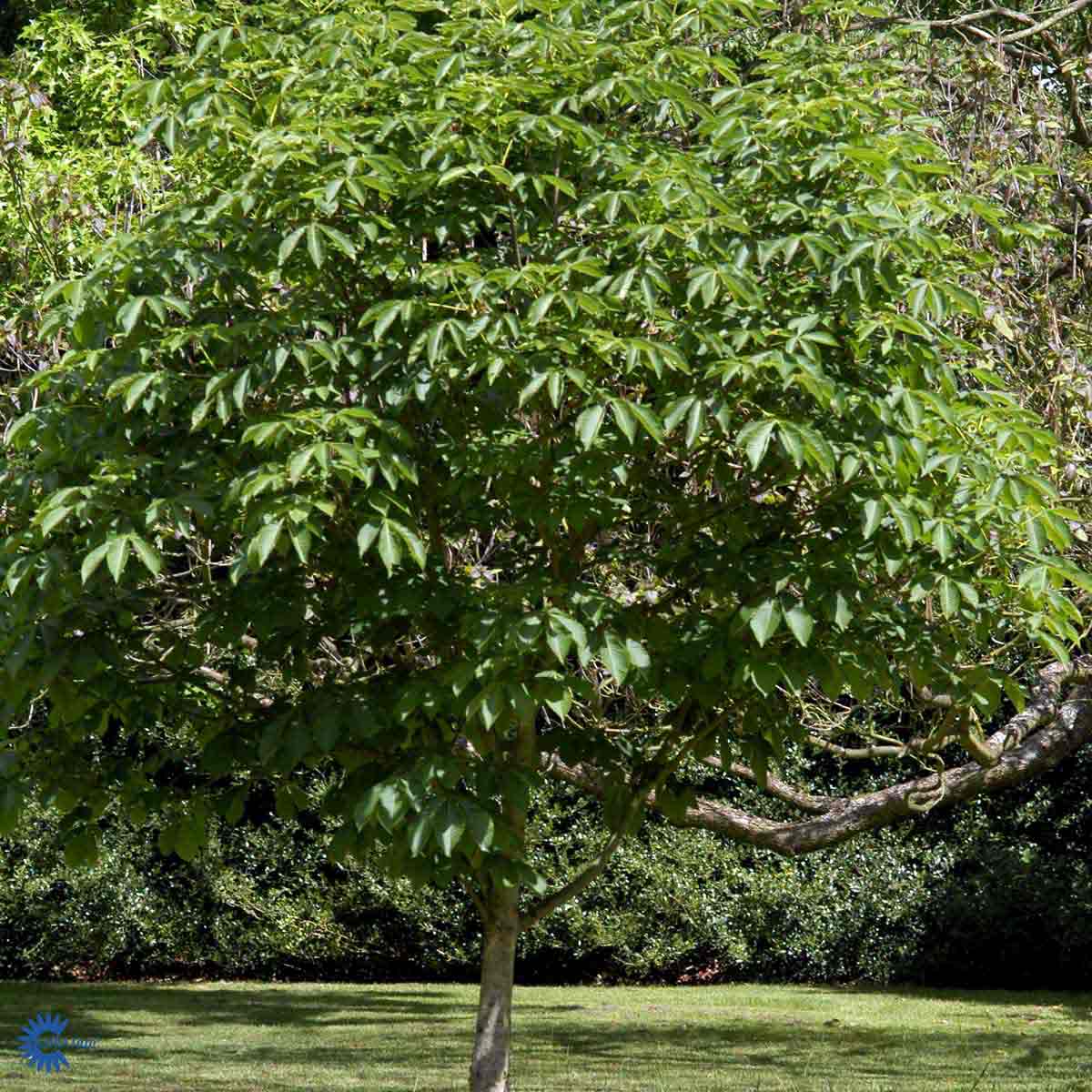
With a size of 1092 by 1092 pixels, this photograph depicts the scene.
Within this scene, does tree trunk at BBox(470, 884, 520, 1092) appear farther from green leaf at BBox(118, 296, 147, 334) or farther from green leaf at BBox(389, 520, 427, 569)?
green leaf at BBox(118, 296, 147, 334)

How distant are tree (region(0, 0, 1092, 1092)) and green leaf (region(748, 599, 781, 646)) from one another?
0.01 m

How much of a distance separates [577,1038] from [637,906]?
12.0ft

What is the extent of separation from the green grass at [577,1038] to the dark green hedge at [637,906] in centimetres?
45

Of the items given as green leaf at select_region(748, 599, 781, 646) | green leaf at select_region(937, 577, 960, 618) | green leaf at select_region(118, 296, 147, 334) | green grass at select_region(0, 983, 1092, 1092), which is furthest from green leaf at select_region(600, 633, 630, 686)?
green grass at select_region(0, 983, 1092, 1092)

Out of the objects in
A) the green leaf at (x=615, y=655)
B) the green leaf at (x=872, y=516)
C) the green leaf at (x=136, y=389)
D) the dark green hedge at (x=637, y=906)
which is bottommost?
the dark green hedge at (x=637, y=906)

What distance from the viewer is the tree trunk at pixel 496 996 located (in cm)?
569

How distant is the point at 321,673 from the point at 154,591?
10.6 ft

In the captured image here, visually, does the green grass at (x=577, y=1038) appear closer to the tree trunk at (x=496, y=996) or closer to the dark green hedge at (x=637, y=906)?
the dark green hedge at (x=637, y=906)

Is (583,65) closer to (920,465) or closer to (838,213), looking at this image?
(838,213)

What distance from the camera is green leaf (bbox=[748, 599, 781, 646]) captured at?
4426 mm

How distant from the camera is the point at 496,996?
5719 mm

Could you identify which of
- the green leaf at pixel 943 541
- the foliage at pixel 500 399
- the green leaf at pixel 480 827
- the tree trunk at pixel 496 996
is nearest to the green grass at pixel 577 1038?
the tree trunk at pixel 496 996

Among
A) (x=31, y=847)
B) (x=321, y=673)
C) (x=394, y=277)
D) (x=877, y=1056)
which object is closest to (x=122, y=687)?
(x=394, y=277)

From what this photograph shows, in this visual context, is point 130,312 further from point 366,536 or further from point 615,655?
point 615,655
